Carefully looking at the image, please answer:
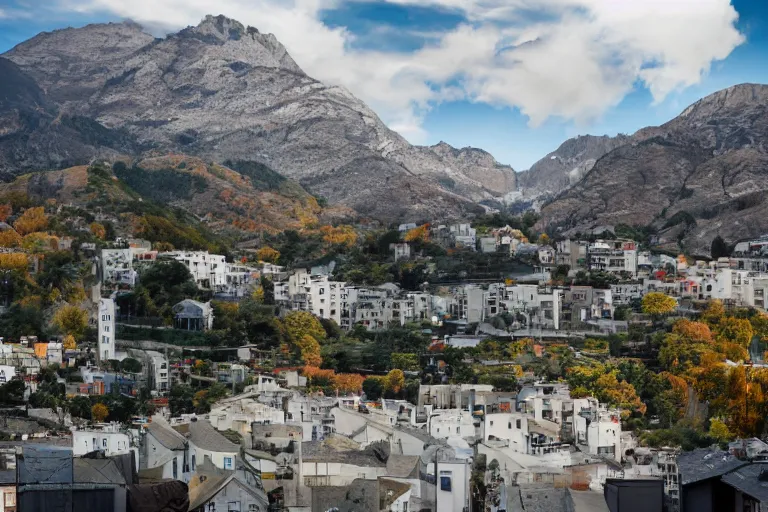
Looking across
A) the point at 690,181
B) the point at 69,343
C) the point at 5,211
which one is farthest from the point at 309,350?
the point at 690,181

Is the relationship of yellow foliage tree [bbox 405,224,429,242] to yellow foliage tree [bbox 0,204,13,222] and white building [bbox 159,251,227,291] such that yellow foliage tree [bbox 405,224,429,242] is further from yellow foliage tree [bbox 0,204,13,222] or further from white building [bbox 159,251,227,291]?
yellow foliage tree [bbox 0,204,13,222]

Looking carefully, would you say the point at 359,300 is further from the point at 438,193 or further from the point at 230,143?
the point at 230,143

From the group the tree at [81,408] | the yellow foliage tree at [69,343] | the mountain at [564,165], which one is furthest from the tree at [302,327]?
the mountain at [564,165]

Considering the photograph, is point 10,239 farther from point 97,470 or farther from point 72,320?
point 97,470

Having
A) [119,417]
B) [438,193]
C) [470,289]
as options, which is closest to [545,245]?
[470,289]

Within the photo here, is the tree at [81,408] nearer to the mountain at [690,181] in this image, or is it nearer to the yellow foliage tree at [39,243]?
the yellow foliage tree at [39,243]
